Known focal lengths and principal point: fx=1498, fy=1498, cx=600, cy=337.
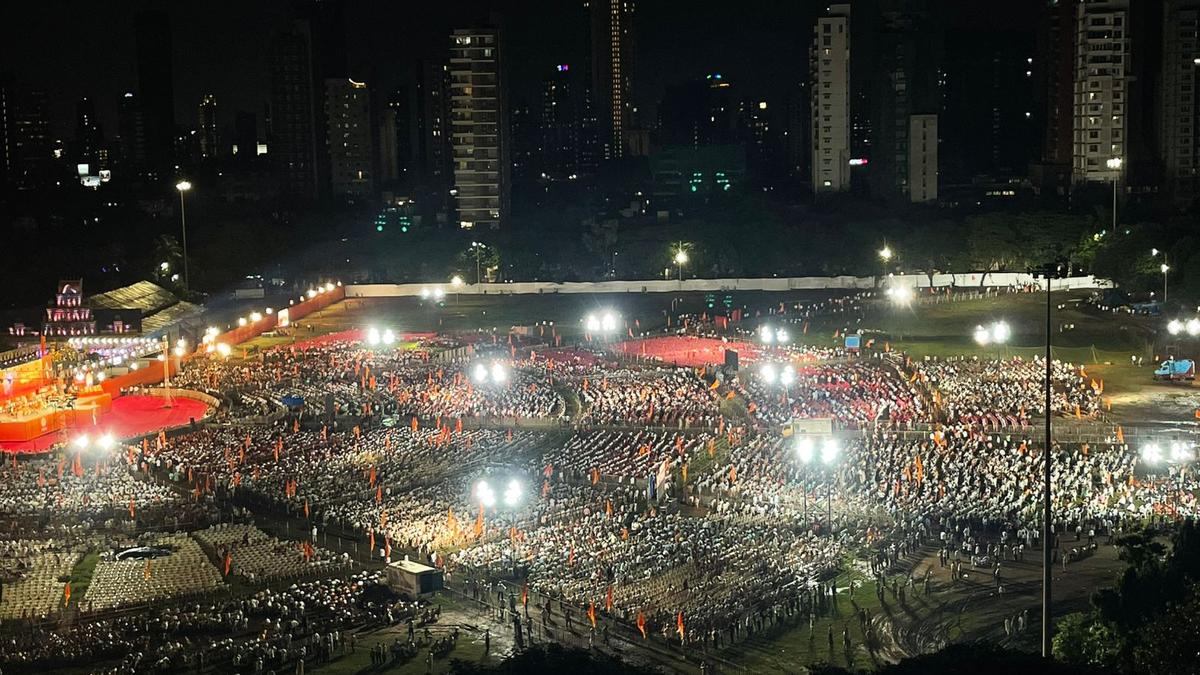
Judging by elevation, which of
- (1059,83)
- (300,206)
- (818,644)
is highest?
(1059,83)

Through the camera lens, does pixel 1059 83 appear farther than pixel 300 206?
No

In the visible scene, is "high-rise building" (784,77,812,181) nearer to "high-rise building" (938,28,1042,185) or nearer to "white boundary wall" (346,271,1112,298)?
"high-rise building" (938,28,1042,185)

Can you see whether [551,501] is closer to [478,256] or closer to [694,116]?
[478,256]

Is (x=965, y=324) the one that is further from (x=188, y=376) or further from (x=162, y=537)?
(x=162, y=537)

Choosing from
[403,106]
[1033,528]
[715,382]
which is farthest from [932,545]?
[403,106]

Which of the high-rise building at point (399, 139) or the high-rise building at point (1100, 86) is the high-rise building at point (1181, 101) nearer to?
the high-rise building at point (1100, 86)

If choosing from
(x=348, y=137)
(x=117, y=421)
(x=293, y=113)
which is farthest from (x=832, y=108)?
(x=117, y=421)

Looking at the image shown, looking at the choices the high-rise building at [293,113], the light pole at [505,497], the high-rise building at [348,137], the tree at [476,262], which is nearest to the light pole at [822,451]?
the light pole at [505,497]
